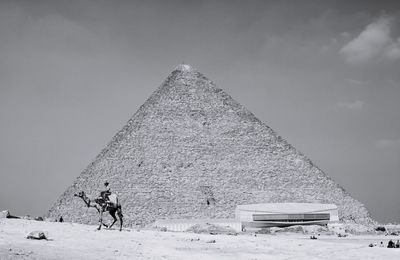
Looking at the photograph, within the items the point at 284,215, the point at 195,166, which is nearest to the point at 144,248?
the point at 284,215

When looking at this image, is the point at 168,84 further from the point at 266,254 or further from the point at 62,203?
the point at 266,254

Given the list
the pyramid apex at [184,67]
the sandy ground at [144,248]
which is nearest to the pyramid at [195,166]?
the pyramid apex at [184,67]

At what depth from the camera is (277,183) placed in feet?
194

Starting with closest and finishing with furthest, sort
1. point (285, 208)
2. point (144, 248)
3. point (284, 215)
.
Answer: point (144, 248), point (284, 215), point (285, 208)

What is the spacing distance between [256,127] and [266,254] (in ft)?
166

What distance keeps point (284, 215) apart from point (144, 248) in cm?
3411

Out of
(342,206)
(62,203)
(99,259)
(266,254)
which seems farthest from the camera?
(62,203)

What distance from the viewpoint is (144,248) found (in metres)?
14.9

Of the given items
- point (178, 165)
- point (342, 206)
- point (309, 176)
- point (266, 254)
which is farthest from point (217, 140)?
point (266, 254)

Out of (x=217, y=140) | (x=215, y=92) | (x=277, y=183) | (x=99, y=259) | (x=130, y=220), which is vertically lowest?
(x=99, y=259)

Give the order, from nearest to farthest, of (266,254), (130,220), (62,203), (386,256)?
(386,256) → (266,254) → (130,220) → (62,203)

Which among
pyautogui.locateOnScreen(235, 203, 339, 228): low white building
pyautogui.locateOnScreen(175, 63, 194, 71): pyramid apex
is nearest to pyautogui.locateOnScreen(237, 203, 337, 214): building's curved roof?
pyautogui.locateOnScreen(235, 203, 339, 228): low white building

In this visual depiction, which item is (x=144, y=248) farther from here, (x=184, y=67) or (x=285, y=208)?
(x=184, y=67)

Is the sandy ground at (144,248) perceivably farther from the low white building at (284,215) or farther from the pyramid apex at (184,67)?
the pyramid apex at (184,67)
